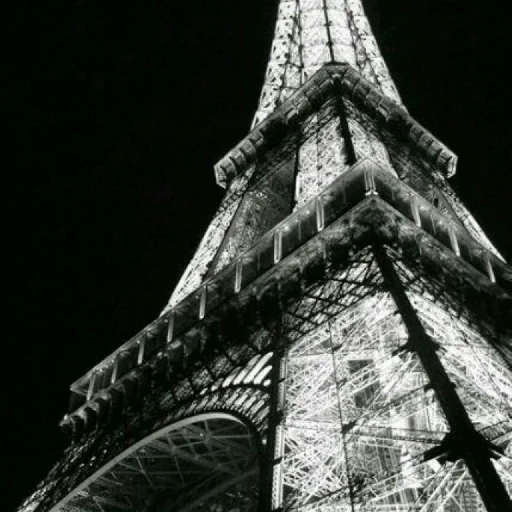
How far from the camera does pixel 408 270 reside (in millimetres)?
17047

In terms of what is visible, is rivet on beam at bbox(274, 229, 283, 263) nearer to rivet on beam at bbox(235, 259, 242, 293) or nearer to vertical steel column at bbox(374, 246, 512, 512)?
rivet on beam at bbox(235, 259, 242, 293)

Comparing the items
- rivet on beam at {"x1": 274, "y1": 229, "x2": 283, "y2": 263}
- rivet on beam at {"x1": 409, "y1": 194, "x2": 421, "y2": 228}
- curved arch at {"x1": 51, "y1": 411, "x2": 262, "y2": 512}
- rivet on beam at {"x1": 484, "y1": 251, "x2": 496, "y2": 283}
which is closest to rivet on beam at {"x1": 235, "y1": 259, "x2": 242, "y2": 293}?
rivet on beam at {"x1": 274, "y1": 229, "x2": 283, "y2": 263}

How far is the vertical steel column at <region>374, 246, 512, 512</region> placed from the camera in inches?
346

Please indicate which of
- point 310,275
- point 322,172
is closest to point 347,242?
point 310,275

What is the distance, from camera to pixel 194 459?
22.0 m

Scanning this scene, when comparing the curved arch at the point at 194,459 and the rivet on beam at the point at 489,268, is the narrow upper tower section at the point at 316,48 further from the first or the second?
the curved arch at the point at 194,459

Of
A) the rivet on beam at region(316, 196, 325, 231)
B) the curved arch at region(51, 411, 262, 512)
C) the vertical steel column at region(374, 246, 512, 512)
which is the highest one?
the rivet on beam at region(316, 196, 325, 231)

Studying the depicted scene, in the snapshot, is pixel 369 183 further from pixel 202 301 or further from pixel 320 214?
pixel 202 301

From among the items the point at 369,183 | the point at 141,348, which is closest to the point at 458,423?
the point at 369,183

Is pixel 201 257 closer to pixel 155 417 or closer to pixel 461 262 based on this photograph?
pixel 155 417

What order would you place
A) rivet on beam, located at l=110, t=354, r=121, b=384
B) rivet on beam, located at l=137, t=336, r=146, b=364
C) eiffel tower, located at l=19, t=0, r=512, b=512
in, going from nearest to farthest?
eiffel tower, located at l=19, t=0, r=512, b=512 → rivet on beam, located at l=137, t=336, r=146, b=364 → rivet on beam, located at l=110, t=354, r=121, b=384

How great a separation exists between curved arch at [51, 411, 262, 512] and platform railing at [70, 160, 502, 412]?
9.00 ft

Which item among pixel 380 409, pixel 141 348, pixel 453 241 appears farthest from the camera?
pixel 141 348

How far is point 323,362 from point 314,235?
16.3 feet
